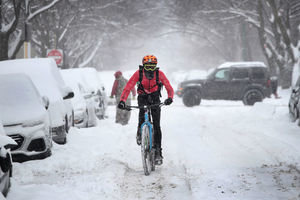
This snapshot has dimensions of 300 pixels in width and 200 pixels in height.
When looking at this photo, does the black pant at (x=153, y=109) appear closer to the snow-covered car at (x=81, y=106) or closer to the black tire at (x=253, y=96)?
the snow-covered car at (x=81, y=106)

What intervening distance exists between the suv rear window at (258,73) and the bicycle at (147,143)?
1428 centimetres

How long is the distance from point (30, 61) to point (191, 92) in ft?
39.7

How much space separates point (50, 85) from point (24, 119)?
2277mm

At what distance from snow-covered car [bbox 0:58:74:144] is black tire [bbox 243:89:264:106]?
40.3 feet

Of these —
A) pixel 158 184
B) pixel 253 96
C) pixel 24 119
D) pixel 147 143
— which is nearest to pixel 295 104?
pixel 147 143

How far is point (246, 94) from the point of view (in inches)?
829

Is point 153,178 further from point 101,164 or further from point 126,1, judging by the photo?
point 126,1

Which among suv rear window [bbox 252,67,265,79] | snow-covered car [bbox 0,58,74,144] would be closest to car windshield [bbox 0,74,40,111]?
snow-covered car [bbox 0,58,74,144]

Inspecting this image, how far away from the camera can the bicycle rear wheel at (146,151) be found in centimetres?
713

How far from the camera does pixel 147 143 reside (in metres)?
7.32

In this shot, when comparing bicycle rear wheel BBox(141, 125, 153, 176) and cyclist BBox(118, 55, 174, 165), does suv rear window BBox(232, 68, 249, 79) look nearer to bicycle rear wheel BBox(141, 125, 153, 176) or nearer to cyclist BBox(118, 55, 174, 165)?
cyclist BBox(118, 55, 174, 165)

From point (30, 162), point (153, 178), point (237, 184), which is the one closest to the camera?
point (237, 184)

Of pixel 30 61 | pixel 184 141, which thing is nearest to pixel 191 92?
pixel 184 141

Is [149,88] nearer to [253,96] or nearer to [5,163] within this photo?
[5,163]
